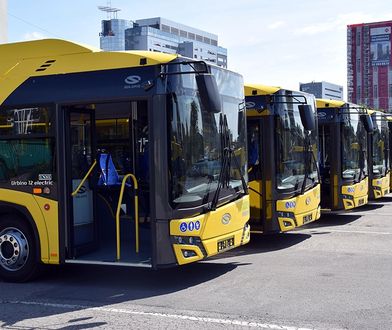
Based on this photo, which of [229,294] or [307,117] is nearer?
[229,294]

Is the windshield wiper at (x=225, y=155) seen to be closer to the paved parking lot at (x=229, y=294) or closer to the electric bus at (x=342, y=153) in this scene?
the paved parking lot at (x=229, y=294)

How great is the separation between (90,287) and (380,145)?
38.6 feet

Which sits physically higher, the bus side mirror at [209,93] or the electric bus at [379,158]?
the bus side mirror at [209,93]

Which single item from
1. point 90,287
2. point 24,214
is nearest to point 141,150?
point 24,214

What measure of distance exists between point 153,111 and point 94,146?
1718 millimetres

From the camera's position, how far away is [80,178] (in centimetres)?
812

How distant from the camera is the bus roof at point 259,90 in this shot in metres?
10.4

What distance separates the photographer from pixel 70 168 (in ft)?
25.8

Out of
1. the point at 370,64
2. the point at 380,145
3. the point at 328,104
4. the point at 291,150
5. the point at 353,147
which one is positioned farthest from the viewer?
the point at 370,64

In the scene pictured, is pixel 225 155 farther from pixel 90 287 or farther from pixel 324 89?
pixel 324 89

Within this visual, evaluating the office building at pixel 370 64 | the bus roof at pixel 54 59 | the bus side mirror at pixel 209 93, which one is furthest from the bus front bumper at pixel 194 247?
the office building at pixel 370 64

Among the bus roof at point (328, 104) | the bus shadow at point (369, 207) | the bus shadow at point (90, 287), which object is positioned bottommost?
the bus shadow at point (90, 287)

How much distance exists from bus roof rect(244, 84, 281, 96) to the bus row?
1.86m

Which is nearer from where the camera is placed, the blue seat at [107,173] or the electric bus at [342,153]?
the blue seat at [107,173]
